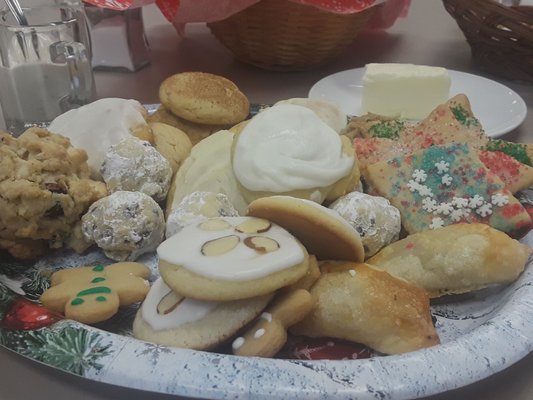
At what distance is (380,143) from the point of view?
2.71ft

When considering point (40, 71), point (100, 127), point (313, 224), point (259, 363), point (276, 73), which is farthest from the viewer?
point (276, 73)

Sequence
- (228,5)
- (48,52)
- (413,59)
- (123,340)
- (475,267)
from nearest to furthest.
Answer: (123,340)
(475,267)
(48,52)
(228,5)
(413,59)

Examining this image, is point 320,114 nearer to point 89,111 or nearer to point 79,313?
point 89,111

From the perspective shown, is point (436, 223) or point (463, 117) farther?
point (463, 117)

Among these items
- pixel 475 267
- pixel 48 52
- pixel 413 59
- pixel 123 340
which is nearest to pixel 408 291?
pixel 475 267

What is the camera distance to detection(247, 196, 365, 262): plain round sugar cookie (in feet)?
1.86

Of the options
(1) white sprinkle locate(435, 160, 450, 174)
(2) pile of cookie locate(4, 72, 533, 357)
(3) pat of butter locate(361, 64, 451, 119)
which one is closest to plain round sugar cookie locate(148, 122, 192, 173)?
(2) pile of cookie locate(4, 72, 533, 357)

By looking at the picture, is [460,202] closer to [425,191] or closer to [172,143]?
[425,191]

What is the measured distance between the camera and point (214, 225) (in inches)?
23.6

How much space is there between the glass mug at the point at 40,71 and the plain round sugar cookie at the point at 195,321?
60cm

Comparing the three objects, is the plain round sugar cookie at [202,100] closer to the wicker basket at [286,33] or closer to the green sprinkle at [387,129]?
the green sprinkle at [387,129]

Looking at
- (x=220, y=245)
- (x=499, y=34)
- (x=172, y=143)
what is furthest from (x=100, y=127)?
(x=499, y=34)

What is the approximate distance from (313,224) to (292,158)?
0.15 meters

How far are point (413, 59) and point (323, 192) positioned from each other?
92 centimetres
